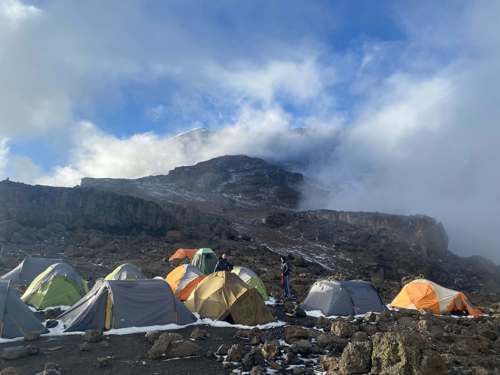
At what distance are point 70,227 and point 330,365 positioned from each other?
148 feet

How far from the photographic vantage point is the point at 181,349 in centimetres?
1148

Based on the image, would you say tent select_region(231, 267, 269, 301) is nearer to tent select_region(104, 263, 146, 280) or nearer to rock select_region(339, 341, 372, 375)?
tent select_region(104, 263, 146, 280)

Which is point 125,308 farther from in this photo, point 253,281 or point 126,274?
point 253,281

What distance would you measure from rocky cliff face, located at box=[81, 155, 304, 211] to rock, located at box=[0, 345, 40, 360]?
259 feet

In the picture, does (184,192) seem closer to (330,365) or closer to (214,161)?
(214,161)

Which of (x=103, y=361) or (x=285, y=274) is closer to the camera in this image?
(x=103, y=361)

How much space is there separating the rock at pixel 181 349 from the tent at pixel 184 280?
7390 mm

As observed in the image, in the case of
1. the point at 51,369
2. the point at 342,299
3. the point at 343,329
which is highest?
the point at 342,299

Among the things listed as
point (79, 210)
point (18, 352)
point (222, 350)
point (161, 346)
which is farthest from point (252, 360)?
point (79, 210)

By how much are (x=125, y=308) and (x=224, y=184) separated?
121m

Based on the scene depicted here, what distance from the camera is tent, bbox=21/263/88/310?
18062 mm

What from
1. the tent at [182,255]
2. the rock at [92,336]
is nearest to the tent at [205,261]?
the tent at [182,255]

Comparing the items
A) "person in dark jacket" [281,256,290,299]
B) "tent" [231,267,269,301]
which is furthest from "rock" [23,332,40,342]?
"person in dark jacket" [281,256,290,299]

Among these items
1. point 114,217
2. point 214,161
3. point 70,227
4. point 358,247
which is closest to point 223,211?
point 358,247
